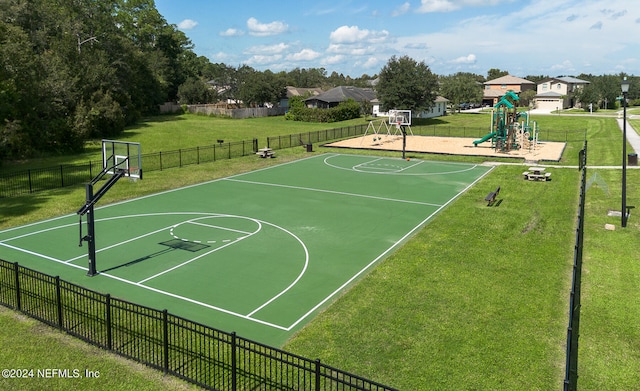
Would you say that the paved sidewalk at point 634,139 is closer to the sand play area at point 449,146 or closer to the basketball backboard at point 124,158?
the sand play area at point 449,146

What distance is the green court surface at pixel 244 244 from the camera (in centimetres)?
1397

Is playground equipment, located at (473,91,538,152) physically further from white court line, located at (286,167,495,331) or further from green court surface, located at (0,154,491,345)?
white court line, located at (286,167,495,331)

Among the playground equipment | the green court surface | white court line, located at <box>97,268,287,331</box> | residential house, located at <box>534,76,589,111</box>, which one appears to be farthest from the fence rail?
residential house, located at <box>534,76,589,111</box>

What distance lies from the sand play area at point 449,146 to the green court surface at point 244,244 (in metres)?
11.6

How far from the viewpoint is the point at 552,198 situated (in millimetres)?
25797

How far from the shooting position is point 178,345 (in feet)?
35.9

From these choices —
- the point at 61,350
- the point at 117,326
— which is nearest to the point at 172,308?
the point at 117,326

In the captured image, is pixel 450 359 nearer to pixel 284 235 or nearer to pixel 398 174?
pixel 284 235

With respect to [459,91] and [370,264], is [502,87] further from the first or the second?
[370,264]

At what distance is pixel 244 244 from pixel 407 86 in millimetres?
50732

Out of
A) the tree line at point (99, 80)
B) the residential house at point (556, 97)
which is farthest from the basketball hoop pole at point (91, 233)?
the residential house at point (556, 97)

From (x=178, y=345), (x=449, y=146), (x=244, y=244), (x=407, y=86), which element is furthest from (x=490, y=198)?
(x=407, y=86)

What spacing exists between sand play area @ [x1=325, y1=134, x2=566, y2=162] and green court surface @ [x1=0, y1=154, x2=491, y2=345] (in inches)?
457

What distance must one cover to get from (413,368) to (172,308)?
6604 millimetres
